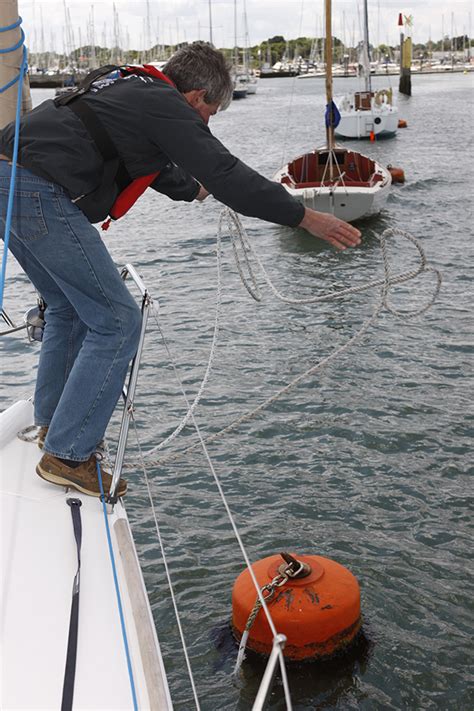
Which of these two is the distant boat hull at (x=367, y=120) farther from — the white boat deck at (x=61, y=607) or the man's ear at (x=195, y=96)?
the white boat deck at (x=61, y=607)

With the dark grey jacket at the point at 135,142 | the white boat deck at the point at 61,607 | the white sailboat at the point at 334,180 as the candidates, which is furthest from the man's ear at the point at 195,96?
the white sailboat at the point at 334,180

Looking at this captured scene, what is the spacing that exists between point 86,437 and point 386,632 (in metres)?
2.41

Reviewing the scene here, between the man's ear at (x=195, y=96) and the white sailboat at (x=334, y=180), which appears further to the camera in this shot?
the white sailboat at (x=334, y=180)

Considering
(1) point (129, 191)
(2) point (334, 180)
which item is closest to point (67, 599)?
(1) point (129, 191)

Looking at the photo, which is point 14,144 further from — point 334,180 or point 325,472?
point 334,180

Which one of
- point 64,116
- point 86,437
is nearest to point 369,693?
point 86,437

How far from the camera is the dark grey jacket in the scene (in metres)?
3.34

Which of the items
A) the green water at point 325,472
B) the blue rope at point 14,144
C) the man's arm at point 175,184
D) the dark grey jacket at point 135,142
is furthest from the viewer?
the green water at point 325,472

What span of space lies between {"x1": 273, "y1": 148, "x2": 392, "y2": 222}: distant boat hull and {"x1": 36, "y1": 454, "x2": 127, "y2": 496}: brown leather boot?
14.6 metres

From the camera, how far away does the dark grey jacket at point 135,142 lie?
3.34 m

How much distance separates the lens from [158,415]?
8.90m

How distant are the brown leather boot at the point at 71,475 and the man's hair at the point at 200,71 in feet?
5.22

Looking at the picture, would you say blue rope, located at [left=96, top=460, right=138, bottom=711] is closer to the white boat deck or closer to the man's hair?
the white boat deck

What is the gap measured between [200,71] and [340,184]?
16.9 metres
